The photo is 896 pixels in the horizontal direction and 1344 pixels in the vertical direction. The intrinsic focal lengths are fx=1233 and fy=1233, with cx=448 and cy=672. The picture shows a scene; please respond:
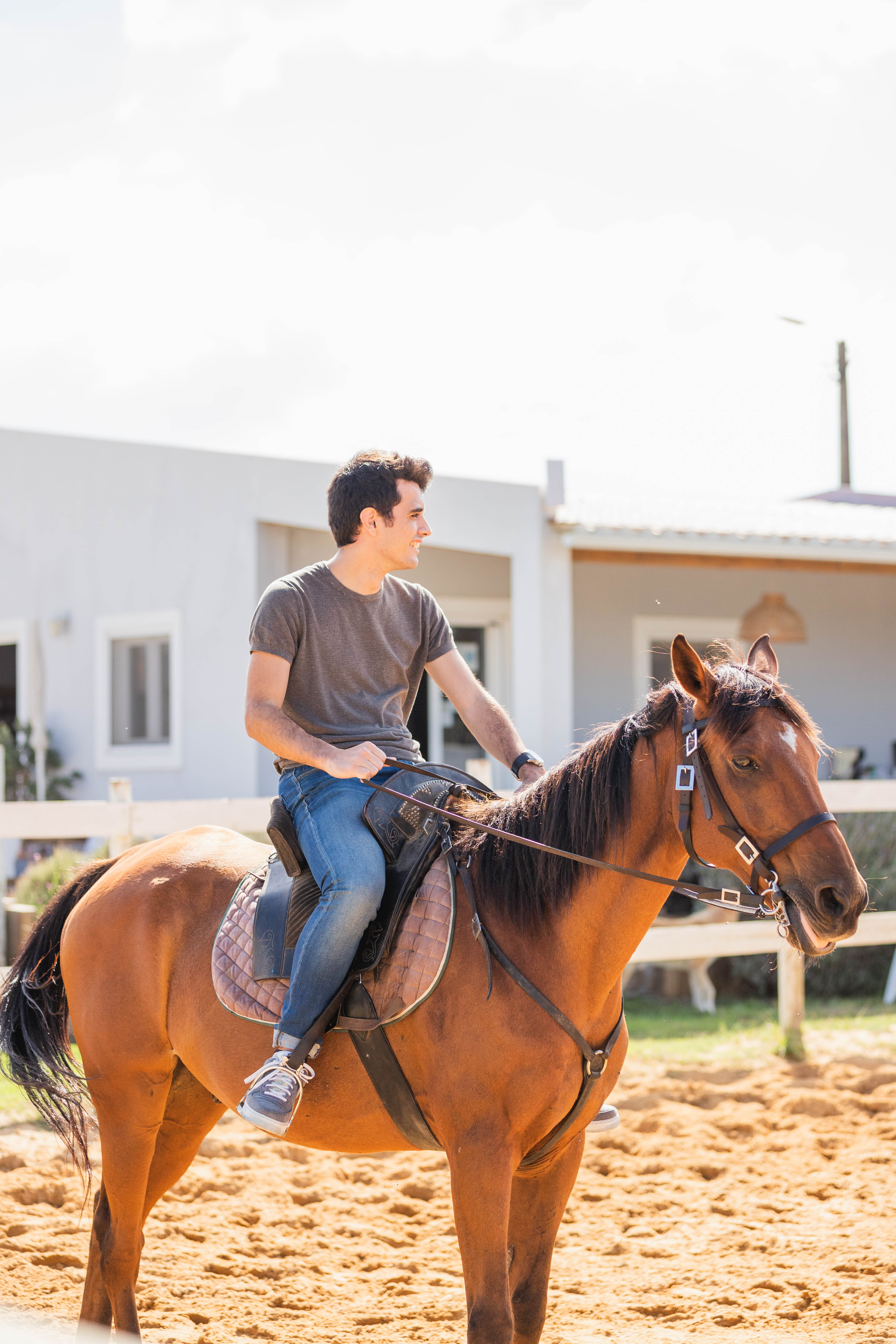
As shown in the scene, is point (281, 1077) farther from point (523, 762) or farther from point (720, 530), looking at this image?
point (720, 530)

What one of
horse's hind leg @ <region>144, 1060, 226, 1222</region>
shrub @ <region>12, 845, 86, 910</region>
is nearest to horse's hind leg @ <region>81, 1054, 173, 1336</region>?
horse's hind leg @ <region>144, 1060, 226, 1222</region>

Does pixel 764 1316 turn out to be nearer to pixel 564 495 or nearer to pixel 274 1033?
pixel 274 1033

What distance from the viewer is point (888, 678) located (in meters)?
14.2

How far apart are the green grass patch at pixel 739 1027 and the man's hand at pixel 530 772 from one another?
4.70m

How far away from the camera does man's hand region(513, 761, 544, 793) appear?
363 cm

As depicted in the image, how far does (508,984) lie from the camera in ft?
10.2

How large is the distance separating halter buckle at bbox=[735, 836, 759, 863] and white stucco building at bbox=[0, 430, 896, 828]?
7139mm

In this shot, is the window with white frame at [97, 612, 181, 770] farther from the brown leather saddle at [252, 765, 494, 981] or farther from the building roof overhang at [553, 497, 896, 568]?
the brown leather saddle at [252, 765, 494, 981]

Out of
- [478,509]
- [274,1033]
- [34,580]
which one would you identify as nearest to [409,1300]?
[274,1033]

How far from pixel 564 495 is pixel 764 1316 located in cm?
732

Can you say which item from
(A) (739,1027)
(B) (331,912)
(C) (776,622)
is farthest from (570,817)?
(C) (776,622)

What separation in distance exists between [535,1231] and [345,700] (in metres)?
1.53

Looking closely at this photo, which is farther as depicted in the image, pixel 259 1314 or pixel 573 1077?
pixel 259 1314

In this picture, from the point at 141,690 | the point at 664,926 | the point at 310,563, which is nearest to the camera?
the point at 664,926
